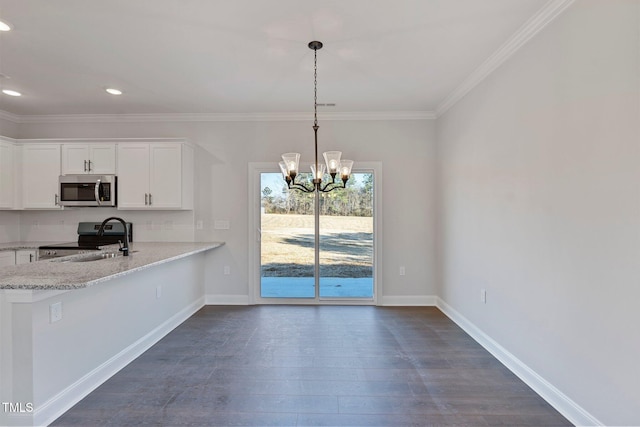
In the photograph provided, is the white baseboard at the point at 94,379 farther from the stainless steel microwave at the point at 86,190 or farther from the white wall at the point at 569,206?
the white wall at the point at 569,206

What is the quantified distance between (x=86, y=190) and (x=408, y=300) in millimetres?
4580

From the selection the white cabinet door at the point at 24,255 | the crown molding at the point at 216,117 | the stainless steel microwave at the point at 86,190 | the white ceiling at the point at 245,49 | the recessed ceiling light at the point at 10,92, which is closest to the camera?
the white ceiling at the point at 245,49

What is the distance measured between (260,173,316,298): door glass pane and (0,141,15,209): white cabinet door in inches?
127

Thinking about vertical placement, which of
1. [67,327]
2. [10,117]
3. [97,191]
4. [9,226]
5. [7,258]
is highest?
[10,117]

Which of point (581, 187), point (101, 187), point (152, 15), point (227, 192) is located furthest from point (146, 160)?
point (581, 187)

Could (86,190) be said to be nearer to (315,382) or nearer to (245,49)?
(245,49)

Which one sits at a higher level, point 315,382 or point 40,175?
point 40,175

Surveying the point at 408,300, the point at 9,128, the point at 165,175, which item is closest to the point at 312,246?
the point at 408,300

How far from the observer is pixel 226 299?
457cm

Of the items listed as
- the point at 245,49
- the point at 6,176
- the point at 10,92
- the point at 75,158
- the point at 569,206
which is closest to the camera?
the point at 569,206

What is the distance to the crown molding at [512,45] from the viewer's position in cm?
213

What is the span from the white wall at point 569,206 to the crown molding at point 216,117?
4.46ft

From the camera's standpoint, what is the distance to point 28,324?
190 centimetres

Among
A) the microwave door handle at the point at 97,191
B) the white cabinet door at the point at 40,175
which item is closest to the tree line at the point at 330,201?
the microwave door handle at the point at 97,191
